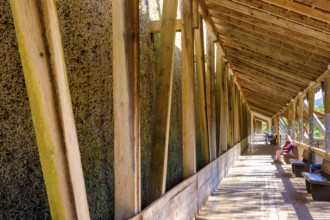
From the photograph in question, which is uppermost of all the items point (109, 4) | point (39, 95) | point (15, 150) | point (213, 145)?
point (109, 4)

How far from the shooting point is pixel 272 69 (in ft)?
30.6

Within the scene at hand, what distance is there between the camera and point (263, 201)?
20.0ft

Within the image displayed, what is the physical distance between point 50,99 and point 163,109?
2.11 m

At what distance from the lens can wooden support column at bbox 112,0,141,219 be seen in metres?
2.62

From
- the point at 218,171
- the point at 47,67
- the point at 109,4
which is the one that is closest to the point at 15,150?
the point at 47,67

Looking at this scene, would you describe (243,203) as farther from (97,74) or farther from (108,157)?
(97,74)

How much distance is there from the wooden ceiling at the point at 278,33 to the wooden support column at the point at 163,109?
1.54 metres

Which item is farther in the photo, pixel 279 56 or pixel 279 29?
pixel 279 56

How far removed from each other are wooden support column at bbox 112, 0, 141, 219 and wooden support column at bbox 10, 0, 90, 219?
2.83 ft

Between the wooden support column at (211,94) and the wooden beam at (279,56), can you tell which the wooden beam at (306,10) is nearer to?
the wooden beam at (279,56)

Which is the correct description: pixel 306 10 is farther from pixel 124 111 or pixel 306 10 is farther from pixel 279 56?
pixel 279 56

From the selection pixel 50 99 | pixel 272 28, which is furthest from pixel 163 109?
pixel 272 28

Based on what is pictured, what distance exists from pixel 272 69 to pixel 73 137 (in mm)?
8166

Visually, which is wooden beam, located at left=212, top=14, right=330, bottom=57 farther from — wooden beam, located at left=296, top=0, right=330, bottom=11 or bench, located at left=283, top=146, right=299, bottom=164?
bench, located at left=283, top=146, right=299, bottom=164
